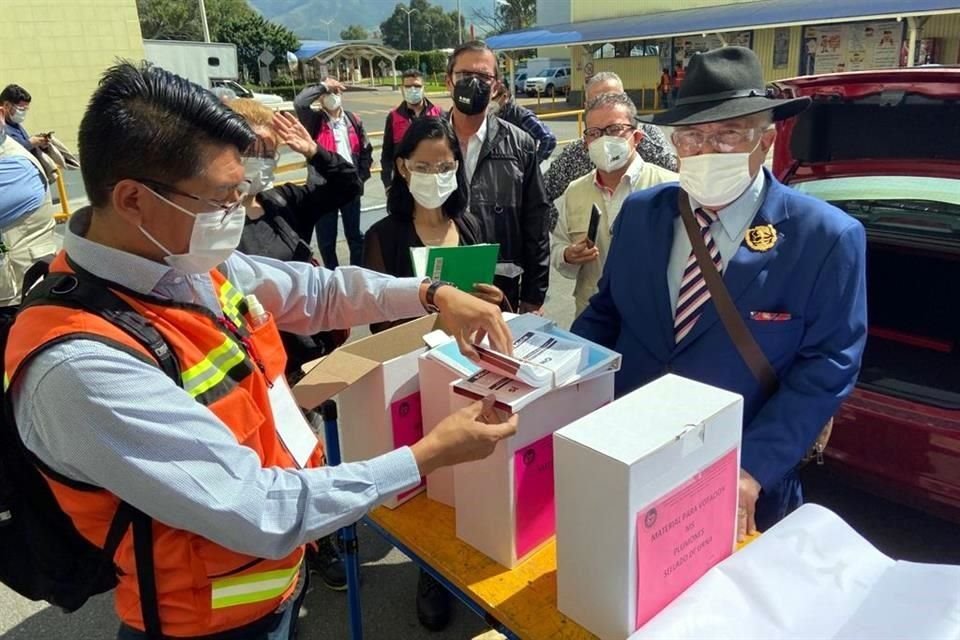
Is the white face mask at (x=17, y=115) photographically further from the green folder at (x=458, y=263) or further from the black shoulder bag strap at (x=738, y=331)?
the black shoulder bag strap at (x=738, y=331)

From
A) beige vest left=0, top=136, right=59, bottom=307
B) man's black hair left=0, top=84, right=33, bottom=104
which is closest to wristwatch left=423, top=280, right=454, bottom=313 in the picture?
beige vest left=0, top=136, right=59, bottom=307

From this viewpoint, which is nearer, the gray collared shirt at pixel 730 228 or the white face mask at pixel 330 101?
the gray collared shirt at pixel 730 228

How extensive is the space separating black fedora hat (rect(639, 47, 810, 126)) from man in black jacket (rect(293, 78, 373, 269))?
4.50 metres

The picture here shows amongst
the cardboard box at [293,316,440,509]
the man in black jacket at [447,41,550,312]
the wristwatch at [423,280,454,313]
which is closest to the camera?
the cardboard box at [293,316,440,509]

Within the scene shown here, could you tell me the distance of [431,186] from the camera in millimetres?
3078

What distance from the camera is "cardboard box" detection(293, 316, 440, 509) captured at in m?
1.93

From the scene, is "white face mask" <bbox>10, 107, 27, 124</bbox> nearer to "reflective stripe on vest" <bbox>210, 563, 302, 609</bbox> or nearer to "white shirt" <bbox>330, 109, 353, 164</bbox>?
"white shirt" <bbox>330, 109, 353, 164</bbox>

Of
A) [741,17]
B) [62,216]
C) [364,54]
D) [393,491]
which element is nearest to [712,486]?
[393,491]

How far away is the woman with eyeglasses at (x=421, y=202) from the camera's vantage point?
122 inches

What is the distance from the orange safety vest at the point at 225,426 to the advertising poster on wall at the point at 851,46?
962 inches

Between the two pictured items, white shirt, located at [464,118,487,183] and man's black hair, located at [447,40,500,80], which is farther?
man's black hair, located at [447,40,500,80]

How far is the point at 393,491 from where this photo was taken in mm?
1451

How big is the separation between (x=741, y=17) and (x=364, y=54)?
47832 mm

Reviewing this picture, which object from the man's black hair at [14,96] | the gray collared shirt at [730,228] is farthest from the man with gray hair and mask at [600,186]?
the man's black hair at [14,96]
